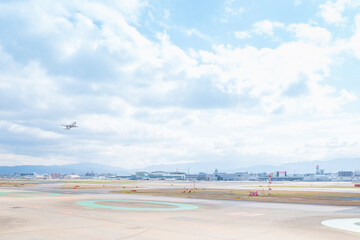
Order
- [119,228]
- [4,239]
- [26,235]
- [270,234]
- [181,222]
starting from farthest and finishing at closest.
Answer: [181,222] < [119,228] < [270,234] < [26,235] < [4,239]

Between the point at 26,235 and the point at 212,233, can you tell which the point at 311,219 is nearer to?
the point at 212,233

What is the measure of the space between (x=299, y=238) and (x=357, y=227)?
719cm

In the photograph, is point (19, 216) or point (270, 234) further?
point (19, 216)

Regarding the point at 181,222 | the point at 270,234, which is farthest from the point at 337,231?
the point at 181,222

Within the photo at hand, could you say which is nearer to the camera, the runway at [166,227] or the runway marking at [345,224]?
the runway at [166,227]

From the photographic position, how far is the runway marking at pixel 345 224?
23422 mm

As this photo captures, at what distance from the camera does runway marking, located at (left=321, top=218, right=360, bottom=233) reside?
23422mm

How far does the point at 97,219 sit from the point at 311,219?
18023 millimetres

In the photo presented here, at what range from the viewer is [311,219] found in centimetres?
2792

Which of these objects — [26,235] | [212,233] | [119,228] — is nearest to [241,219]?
[212,233]

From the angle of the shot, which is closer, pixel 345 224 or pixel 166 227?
pixel 166 227

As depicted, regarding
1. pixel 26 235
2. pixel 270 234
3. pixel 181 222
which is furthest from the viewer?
pixel 181 222

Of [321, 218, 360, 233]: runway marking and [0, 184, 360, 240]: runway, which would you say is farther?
[321, 218, 360, 233]: runway marking

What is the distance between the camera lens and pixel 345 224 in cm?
2528
